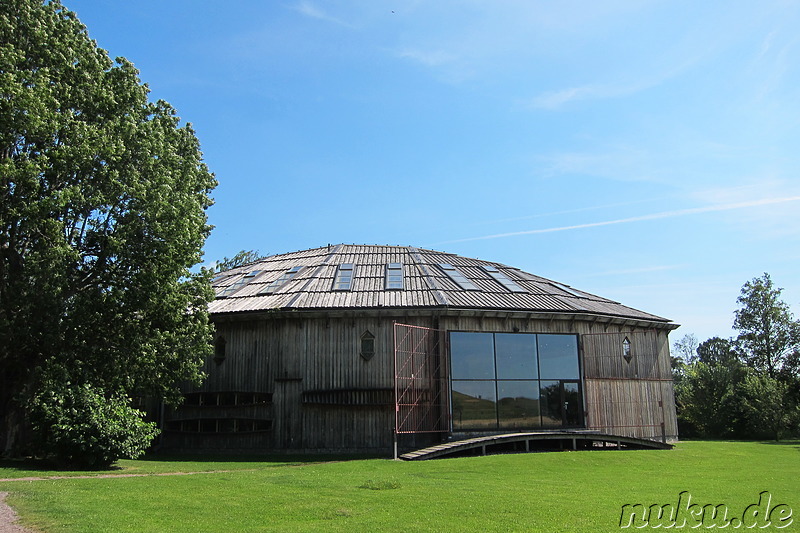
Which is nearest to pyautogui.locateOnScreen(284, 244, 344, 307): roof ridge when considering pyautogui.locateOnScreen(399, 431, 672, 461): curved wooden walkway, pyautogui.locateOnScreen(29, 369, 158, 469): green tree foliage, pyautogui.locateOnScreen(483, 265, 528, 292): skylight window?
pyautogui.locateOnScreen(399, 431, 672, 461): curved wooden walkway

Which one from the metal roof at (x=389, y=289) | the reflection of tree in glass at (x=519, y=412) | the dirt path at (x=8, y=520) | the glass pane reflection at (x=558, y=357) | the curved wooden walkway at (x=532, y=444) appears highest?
the metal roof at (x=389, y=289)

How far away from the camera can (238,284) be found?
29.3 metres

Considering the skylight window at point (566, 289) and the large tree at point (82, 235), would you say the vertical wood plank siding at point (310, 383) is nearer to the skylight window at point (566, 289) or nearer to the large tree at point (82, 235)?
the large tree at point (82, 235)

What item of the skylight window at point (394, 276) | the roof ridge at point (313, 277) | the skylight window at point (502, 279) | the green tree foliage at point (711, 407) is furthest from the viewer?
the green tree foliage at point (711, 407)

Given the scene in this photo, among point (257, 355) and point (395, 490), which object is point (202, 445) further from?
point (395, 490)

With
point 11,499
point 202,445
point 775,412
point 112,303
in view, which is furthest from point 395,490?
point 775,412

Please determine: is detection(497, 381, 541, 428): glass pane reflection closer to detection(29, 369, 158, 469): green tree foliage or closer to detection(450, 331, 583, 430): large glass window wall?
detection(450, 331, 583, 430): large glass window wall

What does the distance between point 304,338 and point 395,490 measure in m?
12.3

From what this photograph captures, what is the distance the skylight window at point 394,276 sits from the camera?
26.4m

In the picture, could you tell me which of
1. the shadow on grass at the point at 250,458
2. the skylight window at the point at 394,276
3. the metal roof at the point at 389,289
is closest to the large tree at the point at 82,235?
the shadow on grass at the point at 250,458

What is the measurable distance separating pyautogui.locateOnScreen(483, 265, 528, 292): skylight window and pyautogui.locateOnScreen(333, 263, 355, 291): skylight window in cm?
683

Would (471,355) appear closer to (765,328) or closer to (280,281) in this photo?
(280,281)

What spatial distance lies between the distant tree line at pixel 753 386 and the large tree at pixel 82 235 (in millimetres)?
31448

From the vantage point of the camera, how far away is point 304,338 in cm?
2452
